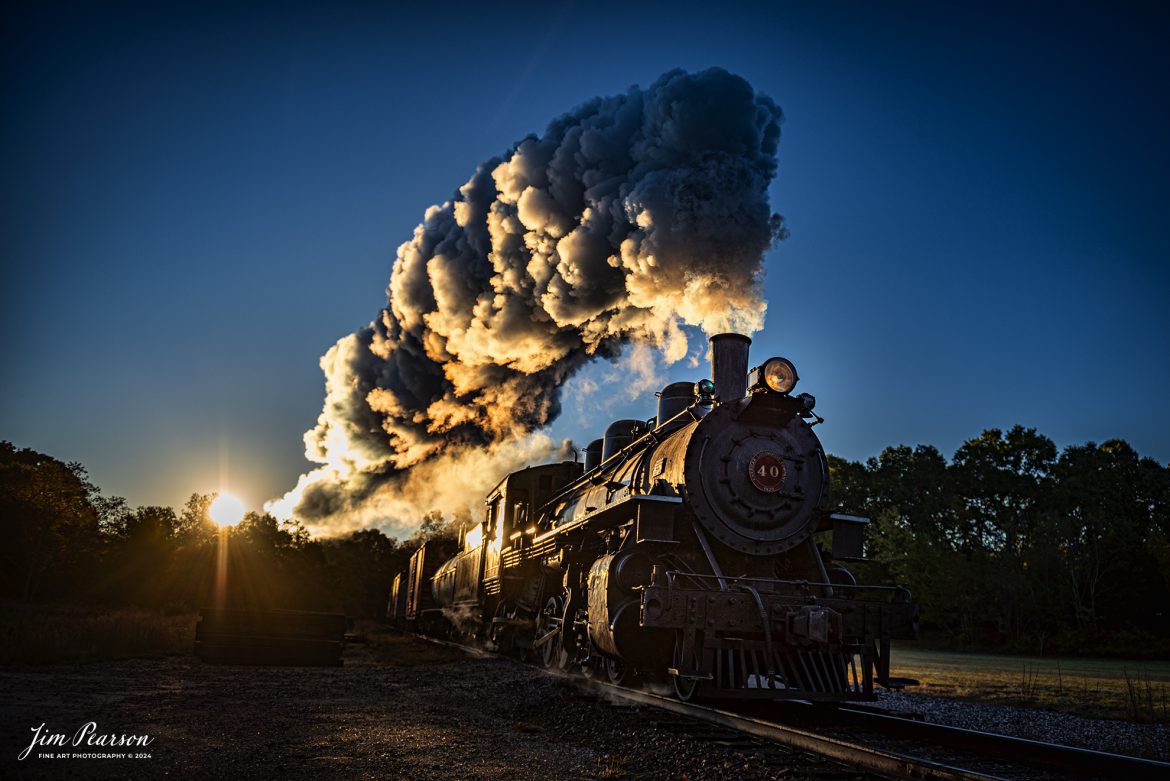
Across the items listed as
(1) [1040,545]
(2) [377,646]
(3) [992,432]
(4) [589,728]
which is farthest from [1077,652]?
(4) [589,728]

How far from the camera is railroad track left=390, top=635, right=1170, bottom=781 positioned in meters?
4.61

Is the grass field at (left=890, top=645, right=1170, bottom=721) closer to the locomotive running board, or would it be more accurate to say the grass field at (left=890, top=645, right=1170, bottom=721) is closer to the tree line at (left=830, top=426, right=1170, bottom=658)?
the locomotive running board

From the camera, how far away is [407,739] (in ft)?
20.0

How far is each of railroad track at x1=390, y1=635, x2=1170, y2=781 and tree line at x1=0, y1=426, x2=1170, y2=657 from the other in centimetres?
1853

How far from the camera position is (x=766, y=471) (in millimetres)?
8523

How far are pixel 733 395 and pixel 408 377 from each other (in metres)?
10.9

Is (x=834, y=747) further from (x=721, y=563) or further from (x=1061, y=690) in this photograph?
(x=1061, y=690)

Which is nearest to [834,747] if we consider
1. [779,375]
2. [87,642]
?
[779,375]

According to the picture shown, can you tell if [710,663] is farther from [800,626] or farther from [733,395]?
[733,395]

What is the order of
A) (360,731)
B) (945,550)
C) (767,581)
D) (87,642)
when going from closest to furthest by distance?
(360,731), (767,581), (87,642), (945,550)
